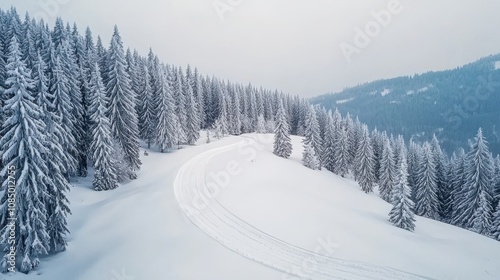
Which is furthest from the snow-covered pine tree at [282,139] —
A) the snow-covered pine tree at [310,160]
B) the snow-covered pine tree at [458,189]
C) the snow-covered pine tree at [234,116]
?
the snow-covered pine tree at [234,116]

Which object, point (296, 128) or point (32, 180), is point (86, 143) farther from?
point (296, 128)

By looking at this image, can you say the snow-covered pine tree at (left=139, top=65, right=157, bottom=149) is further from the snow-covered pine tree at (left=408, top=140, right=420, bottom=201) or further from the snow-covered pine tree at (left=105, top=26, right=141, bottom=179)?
the snow-covered pine tree at (left=408, top=140, right=420, bottom=201)

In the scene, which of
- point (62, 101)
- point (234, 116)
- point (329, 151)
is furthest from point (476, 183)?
point (234, 116)

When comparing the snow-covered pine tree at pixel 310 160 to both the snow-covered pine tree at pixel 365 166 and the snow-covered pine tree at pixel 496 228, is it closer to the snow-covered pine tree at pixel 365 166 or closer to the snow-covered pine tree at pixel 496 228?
the snow-covered pine tree at pixel 365 166

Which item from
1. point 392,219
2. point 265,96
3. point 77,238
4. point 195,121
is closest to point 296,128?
point 265,96

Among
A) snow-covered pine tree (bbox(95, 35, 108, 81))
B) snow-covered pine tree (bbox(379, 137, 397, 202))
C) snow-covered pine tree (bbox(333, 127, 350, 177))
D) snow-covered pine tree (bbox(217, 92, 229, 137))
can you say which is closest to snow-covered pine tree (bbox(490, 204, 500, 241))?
snow-covered pine tree (bbox(379, 137, 397, 202))
